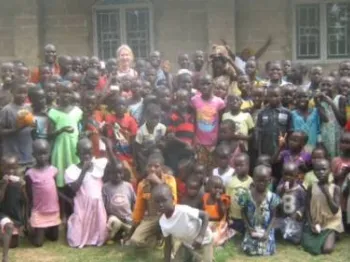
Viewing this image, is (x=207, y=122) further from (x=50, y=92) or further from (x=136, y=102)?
(x=50, y=92)

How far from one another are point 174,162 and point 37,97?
4.44ft

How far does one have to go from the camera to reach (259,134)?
229 inches

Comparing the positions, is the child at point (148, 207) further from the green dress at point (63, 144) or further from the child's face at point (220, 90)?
the child's face at point (220, 90)

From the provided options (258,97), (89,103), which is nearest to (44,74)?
(89,103)

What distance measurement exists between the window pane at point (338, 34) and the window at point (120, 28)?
2954mm

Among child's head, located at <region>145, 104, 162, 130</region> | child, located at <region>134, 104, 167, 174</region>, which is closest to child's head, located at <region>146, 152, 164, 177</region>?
child, located at <region>134, 104, 167, 174</region>

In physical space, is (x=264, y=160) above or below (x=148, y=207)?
above

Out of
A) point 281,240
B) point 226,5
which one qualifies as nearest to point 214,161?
point 281,240

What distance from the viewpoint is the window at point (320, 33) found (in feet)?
34.2

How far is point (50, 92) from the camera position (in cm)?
582

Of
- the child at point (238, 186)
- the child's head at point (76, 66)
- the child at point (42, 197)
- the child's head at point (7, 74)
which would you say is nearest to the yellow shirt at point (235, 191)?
the child at point (238, 186)

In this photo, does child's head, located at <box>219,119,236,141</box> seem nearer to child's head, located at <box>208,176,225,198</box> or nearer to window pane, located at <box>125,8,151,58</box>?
child's head, located at <box>208,176,225,198</box>

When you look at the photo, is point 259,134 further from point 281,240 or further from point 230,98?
point 281,240

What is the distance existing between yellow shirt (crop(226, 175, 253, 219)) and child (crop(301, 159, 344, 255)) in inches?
20.6
